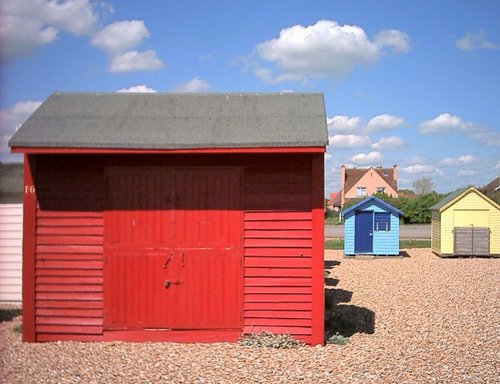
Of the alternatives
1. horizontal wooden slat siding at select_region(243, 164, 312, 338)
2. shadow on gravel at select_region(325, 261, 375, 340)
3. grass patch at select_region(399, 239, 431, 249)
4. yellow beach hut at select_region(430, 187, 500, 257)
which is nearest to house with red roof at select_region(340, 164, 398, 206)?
grass patch at select_region(399, 239, 431, 249)

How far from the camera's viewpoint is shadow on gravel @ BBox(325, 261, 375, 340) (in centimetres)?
977

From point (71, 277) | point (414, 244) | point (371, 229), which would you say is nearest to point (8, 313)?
point (71, 277)

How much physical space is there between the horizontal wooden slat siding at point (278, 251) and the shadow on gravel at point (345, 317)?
101 centimetres

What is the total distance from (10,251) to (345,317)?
283 inches

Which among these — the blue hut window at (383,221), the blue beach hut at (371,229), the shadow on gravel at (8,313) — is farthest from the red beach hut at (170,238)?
the blue hut window at (383,221)

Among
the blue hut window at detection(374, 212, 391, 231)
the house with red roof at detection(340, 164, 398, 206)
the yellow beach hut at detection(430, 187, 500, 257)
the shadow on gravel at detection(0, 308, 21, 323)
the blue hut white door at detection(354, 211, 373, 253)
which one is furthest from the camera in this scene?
the house with red roof at detection(340, 164, 398, 206)

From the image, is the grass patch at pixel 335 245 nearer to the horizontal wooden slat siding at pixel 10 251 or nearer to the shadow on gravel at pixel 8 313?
the horizontal wooden slat siding at pixel 10 251

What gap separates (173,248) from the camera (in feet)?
28.2

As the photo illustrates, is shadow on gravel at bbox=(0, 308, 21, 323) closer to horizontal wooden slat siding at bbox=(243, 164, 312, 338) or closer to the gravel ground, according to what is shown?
the gravel ground

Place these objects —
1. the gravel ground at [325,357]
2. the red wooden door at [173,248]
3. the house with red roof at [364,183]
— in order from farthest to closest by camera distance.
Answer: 1. the house with red roof at [364,183]
2. the red wooden door at [173,248]
3. the gravel ground at [325,357]

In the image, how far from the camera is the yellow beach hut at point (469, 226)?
24.0m

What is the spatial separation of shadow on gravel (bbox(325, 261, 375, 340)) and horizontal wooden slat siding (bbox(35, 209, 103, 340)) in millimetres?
3746

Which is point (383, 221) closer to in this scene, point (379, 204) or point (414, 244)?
point (379, 204)

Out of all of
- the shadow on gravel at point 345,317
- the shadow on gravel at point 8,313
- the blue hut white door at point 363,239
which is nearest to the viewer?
the shadow on gravel at point 345,317
